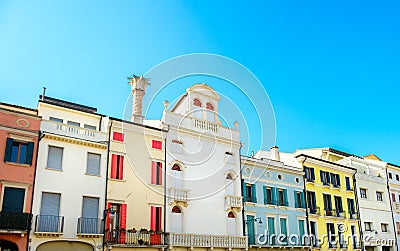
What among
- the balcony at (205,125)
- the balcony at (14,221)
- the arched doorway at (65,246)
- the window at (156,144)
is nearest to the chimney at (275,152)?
the balcony at (205,125)

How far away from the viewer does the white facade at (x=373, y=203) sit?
46.0m

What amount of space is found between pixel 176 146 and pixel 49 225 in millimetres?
12044

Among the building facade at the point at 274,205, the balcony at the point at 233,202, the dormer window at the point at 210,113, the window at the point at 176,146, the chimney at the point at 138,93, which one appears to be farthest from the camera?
the dormer window at the point at 210,113

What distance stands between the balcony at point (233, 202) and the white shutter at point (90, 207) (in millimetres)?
11660

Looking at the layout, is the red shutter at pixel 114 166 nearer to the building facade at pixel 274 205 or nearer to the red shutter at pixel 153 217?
the red shutter at pixel 153 217

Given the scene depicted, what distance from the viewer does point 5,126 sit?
2527 centimetres

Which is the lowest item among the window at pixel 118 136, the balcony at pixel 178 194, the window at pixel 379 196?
the balcony at pixel 178 194

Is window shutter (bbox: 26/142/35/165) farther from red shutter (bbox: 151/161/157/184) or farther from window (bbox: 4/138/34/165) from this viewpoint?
red shutter (bbox: 151/161/157/184)

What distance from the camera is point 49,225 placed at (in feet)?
82.5

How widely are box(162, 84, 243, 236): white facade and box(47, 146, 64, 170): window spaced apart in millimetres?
8580

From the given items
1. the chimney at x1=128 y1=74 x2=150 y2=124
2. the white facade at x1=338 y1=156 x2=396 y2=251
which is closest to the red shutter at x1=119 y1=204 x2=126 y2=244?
the chimney at x1=128 y1=74 x2=150 y2=124

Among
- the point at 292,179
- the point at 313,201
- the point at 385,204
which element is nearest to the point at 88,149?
the point at 292,179

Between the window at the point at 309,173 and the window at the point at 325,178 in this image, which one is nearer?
the window at the point at 309,173

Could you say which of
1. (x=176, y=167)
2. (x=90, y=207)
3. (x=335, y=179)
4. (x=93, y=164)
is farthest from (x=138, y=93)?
(x=335, y=179)
